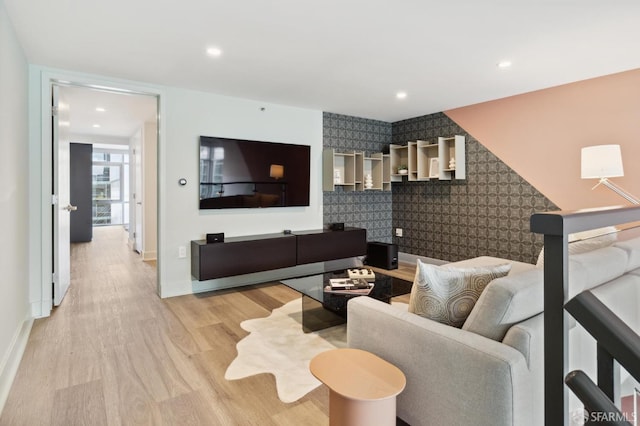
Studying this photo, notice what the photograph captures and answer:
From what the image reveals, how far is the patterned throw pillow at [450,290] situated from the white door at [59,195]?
3.57m

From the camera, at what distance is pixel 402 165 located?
5812 millimetres

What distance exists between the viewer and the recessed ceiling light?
117 inches

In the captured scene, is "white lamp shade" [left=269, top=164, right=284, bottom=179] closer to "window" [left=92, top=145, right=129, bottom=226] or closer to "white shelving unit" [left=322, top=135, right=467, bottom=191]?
"white shelving unit" [left=322, top=135, right=467, bottom=191]

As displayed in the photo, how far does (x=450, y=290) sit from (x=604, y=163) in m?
2.62

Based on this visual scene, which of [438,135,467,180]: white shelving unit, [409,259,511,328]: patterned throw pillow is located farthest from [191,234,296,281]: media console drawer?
[409,259,511,328]: patterned throw pillow

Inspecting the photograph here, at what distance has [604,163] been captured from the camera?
322 centimetres

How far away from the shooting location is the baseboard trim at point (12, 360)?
206cm

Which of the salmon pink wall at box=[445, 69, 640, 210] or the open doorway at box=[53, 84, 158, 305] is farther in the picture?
the open doorway at box=[53, 84, 158, 305]

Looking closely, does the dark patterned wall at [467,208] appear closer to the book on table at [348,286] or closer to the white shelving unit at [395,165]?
the white shelving unit at [395,165]

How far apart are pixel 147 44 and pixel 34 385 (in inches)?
98.9

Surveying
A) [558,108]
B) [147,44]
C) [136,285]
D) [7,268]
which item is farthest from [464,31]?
Result: [136,285]

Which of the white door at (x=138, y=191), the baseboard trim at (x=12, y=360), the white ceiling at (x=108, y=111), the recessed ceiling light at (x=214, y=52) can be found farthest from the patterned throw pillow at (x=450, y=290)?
the white door at (x=138, y=191)

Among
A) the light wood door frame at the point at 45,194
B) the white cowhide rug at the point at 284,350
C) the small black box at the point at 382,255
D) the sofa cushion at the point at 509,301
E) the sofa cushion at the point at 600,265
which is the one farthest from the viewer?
the small black box at the point at 382,255

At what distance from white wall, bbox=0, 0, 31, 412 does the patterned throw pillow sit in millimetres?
2336
